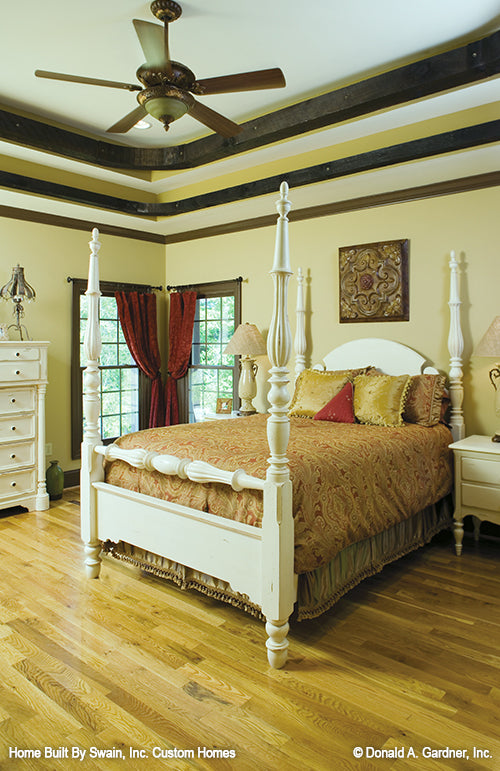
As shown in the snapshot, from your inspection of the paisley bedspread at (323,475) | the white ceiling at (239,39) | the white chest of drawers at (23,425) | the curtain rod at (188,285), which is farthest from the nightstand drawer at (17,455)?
the white ceiling at (239,39)

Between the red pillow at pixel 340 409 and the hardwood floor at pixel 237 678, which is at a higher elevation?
the red pillow at pixel 340 409

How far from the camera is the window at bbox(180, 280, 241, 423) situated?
18.2 feet

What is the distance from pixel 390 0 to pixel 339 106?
68 centimetres

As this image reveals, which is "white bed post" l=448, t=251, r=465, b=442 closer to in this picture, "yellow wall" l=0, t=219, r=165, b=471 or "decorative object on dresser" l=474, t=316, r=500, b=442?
"decorative object on dresser" l=474, t=316, r=500, b=442

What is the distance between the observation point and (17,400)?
169 inches

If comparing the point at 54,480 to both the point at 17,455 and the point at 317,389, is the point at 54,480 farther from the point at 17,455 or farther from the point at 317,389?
the point at 317,389

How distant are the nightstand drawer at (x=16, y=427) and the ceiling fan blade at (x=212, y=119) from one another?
2720 mm

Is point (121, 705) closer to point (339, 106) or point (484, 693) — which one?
point (484, 693)

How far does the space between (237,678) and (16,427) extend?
292cm

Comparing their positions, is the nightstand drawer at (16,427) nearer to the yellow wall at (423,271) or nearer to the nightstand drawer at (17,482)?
the nightstand drawer at (17,482)

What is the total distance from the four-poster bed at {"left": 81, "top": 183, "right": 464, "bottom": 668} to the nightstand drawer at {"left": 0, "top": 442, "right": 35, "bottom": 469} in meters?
1.42

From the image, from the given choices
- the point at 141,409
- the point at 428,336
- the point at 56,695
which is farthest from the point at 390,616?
the point at 141,409

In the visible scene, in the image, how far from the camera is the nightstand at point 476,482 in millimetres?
3303

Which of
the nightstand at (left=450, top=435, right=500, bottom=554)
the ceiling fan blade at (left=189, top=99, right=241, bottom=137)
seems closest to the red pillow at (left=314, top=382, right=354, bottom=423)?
the nightstand at (left=450, top=435, right=500, bottom=554)
